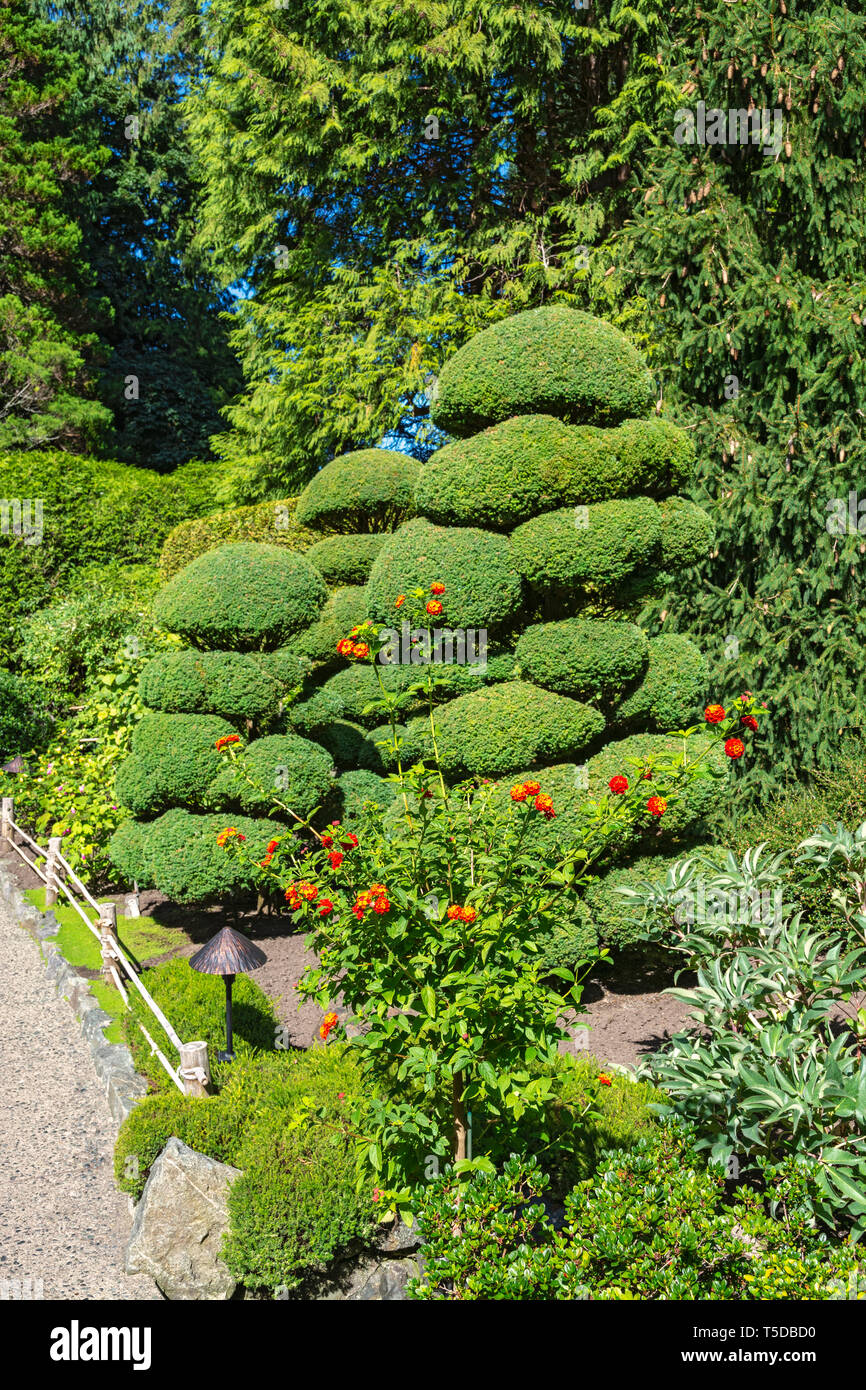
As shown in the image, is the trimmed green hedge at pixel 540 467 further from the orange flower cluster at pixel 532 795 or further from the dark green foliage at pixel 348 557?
the orange flower cluster at pixel 532 795

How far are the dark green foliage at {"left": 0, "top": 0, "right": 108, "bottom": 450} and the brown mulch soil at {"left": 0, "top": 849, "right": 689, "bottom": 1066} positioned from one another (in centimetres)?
1215

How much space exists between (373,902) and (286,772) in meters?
4.53

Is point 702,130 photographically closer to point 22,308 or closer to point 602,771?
point 602,771

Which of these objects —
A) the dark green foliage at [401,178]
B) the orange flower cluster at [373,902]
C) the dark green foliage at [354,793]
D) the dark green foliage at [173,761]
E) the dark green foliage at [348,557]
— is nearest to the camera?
the orange flower cluster at [373,902]

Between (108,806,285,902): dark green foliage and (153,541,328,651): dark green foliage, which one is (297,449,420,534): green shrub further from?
(108,806,285,902): dark green foliage

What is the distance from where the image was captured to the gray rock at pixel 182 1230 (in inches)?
139

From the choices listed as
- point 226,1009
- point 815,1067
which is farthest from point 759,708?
point 226,1009

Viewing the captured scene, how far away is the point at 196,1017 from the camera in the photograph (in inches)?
209

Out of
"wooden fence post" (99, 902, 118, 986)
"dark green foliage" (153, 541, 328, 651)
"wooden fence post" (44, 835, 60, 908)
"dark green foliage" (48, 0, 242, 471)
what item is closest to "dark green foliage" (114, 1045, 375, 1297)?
"wooden fence post" (99, 902, 118, 986)

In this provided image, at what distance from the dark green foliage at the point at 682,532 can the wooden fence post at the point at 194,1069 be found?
4337 millimetres

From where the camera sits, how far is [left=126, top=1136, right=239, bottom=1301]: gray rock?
3529mm

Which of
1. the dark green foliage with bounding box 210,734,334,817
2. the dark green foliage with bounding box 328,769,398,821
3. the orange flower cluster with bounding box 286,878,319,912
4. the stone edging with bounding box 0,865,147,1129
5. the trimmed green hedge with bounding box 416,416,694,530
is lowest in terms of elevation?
the stone edging with bounding box 0,865,147,1129

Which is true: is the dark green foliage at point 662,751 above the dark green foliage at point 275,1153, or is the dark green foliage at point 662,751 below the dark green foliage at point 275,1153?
above

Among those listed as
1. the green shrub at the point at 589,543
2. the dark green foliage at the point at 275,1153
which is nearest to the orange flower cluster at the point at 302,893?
the dark green foliage at the point at 275,1153
